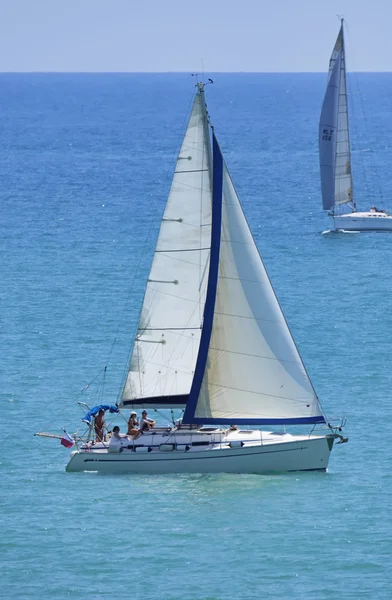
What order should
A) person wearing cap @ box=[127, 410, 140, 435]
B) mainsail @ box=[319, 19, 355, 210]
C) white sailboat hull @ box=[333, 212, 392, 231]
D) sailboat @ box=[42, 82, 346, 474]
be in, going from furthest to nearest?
white sailboat hull @ box=[333, 212, 392, 231] < mainsail @ box=[319, 19, 355, 210] < person wearing cap @ box=[127, 410, 140, 435] < sailboat @ box=[42, 82, 346, 474]

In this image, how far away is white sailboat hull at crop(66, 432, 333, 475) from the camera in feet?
156

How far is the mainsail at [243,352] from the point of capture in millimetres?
48156

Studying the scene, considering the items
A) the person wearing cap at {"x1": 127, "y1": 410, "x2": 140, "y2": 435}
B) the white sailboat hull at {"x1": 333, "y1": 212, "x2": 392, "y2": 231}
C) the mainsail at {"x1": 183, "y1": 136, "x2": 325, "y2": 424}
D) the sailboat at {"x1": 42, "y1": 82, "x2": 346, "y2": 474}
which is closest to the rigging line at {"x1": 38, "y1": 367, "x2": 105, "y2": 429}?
the sailboat at {"x1": 42, "y1": 82, "x2": 346, "y2": 474}

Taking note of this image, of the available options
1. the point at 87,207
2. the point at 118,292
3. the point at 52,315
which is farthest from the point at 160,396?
the point at 87,207

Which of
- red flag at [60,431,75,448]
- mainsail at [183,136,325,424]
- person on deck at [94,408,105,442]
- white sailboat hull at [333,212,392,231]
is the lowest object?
white sailboat hull at [333,212,392,231]

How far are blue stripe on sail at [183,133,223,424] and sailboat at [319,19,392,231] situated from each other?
53.8 metres

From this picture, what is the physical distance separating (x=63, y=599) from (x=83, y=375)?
22.5 m

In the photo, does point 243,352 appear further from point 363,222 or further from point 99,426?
point 363,222

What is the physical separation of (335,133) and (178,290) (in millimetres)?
53894

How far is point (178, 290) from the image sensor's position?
48719mm

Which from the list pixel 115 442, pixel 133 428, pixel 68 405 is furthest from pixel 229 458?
pixel 68 405

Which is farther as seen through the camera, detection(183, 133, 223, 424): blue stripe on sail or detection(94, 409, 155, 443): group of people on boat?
detection(94, 409, 155, 443): group of people on boat

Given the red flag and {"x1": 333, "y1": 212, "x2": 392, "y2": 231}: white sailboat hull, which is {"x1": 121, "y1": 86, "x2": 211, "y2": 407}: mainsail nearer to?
the red flag

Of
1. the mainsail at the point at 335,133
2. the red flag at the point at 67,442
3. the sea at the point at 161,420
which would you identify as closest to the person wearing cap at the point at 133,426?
the sea at the point at 161,420
